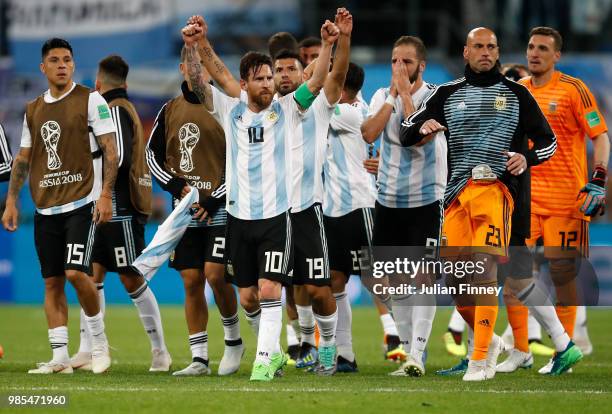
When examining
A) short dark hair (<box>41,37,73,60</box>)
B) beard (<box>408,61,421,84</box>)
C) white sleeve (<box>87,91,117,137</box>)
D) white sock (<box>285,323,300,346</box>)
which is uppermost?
short dark hair (<box>41,37,73,60</box>)

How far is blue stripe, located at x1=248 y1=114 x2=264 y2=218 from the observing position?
9602 millimetres

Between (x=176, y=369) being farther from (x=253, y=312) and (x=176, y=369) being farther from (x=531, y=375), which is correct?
(x=531, y=375)

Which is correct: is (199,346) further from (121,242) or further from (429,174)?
(429,174)

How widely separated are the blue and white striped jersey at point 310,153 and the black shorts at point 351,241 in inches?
29.9

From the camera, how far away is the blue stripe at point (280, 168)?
9.62m

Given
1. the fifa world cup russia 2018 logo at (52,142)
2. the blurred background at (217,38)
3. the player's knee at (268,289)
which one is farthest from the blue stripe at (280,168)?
the blurred background at (217,38)

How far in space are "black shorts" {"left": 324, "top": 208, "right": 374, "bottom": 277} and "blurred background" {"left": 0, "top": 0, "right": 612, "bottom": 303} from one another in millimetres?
9050

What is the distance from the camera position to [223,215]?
10656 mm

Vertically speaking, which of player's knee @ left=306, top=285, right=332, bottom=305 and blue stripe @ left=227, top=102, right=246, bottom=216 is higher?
blue stripe @ left=227, top=102, right=246, bottom=216

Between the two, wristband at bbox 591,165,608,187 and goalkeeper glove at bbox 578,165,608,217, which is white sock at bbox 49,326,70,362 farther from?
wristband at bbox 591,165,608,187

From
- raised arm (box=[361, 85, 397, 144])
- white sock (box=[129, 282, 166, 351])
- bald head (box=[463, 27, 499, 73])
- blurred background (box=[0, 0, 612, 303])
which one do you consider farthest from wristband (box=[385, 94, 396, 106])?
blurred background (box=[0, 0, 612, 303])

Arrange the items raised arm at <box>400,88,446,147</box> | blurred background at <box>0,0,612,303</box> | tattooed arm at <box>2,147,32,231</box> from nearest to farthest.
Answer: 1. raised arm at <box>400,88,446,147</box>
2. tattooed arm at <box>2,147,32,231</box>
3. blurred background at <box>0,0,612,303</box>

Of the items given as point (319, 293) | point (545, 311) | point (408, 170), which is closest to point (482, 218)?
point (408, 170)

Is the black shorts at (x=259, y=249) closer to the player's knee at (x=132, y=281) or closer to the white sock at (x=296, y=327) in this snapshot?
the player's knee at (x=132, y=281)
